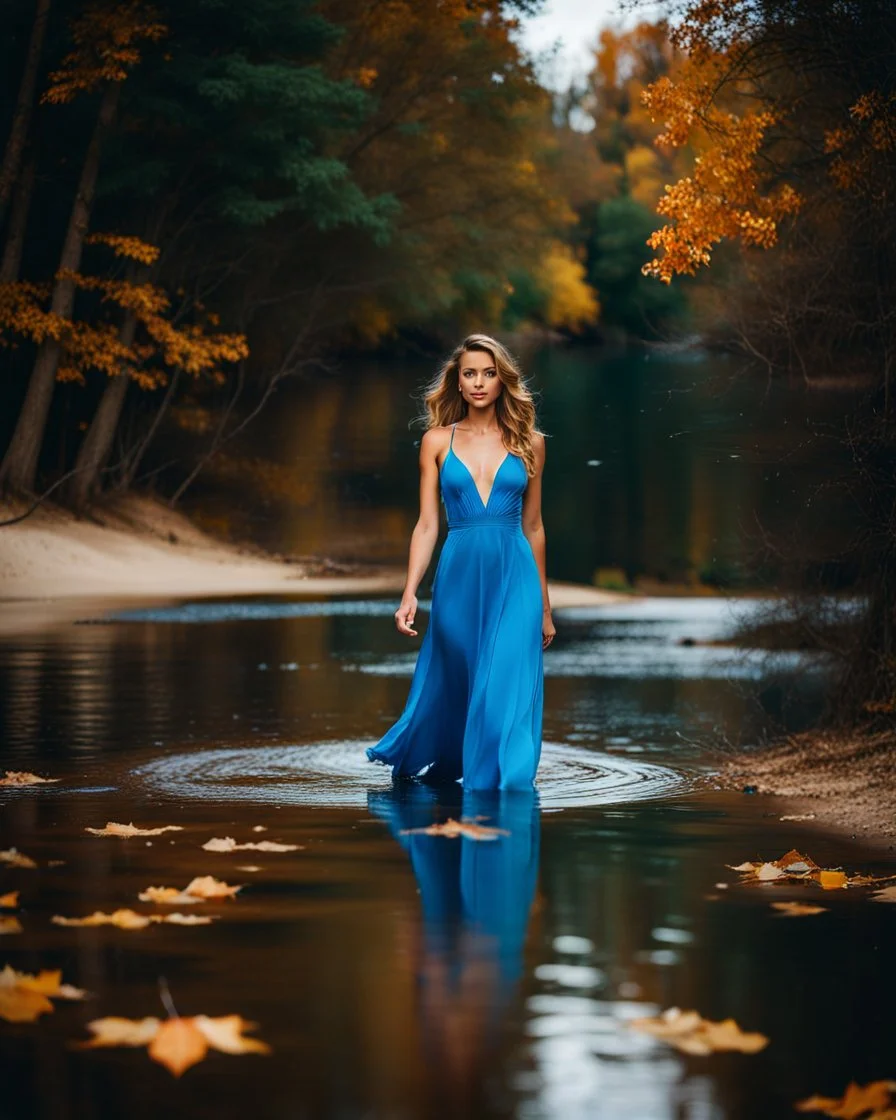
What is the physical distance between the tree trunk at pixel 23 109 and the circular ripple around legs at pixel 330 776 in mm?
18026

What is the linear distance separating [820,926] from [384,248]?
3733 cm

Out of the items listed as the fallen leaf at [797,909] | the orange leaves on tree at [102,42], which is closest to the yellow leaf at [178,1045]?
the fallen leaf at [797,909]

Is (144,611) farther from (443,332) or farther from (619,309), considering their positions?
(619,309)

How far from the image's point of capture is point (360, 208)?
1286 inches

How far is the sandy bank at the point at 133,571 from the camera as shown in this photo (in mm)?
24016

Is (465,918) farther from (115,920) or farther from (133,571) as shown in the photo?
(133,571)

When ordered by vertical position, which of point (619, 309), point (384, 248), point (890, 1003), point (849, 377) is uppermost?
point (619, 309)

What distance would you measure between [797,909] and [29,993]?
8.53ft

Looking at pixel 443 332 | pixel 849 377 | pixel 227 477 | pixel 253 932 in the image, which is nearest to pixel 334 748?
pixel 849 377

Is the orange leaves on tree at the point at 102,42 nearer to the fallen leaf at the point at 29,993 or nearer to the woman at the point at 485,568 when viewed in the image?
the woman at the point at 485,568

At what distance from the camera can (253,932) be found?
21.0ft

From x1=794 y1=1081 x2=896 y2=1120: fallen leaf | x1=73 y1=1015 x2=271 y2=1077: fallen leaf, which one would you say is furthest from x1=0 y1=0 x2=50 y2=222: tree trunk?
x1=794 y1=1081 x2=896 y2=1120: fallen leaf

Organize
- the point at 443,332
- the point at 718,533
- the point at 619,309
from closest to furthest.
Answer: the point at 718,533
the point at 443,332
the point at 619,309

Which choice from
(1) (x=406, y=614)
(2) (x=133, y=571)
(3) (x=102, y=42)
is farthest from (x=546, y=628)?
(3) (x=102, y=42)
